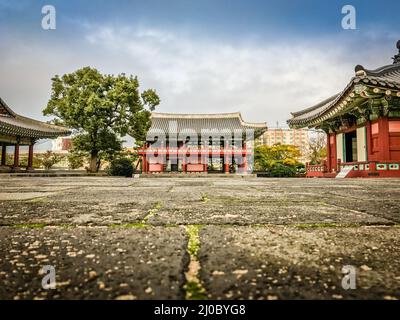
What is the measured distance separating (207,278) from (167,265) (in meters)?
0.11

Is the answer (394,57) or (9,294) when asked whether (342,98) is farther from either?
(9,294)

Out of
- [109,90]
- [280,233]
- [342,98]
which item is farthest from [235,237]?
[109,90]

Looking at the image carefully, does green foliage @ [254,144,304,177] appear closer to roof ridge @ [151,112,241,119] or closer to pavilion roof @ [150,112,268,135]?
pavilion roof @ [150,112,268,135]

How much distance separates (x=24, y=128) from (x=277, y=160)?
58.4ft

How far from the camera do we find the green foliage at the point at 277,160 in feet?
63.1

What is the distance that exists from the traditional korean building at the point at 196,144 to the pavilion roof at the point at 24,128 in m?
6.24

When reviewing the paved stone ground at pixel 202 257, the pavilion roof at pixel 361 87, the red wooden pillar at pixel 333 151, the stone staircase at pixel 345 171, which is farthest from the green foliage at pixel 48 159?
the paved stone ground at pixel 202 257

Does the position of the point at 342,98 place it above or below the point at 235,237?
above

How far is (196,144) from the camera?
2112 centimetres

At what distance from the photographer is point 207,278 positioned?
21.7 inches

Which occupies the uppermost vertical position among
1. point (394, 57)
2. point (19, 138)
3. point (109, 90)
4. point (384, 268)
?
point (394, 57)

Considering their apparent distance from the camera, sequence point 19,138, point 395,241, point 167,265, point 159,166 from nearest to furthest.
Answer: point 167,265
point 395,241
point 19,138
point 159,166

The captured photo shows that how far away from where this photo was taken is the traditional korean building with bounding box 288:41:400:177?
797 cm

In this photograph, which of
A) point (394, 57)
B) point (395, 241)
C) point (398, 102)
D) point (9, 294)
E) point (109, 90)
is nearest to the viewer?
point (9, 294)
